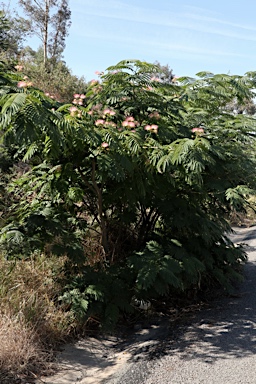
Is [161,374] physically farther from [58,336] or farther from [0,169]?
[0,169]

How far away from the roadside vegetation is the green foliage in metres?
0.02

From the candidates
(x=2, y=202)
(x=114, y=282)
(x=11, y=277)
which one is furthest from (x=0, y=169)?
(x=114, y=282)

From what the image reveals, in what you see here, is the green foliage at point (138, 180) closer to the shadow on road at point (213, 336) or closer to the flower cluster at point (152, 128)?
the flower cluster at point (152, 128)

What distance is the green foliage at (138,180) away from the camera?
4.52 m

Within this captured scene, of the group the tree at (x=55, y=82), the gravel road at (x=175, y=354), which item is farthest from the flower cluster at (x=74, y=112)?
the tree at (x=55, y=82)

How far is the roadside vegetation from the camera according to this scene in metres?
4.41

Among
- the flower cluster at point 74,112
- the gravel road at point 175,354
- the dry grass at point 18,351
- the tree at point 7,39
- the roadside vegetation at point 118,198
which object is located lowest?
the gravel road at point 175,354

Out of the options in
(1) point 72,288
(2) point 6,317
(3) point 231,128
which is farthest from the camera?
(3) point 231,128

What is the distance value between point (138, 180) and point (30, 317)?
1829 mm

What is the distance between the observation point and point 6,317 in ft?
14.4

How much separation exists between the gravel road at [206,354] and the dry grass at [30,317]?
0.79 metres

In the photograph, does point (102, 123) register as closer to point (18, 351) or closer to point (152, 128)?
point (152, 128)

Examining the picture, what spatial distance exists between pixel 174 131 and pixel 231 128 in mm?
841

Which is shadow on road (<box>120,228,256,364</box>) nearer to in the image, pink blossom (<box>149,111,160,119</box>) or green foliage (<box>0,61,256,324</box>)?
green foliage (<box>0,61,256,324</box>)
